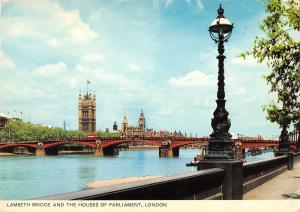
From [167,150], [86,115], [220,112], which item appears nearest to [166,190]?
[220,112]

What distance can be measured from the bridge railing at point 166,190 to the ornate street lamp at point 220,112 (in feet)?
1.96

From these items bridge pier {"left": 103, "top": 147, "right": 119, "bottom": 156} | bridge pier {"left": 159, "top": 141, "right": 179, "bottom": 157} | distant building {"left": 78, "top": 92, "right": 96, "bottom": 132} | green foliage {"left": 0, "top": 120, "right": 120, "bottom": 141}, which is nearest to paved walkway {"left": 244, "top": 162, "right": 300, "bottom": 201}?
green foliage {"left": 0, "top": 120, "right": 120, "bottom": 141}

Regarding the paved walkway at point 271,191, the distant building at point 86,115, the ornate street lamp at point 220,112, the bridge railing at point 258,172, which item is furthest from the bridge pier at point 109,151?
the ornate street lamp at point 220,112

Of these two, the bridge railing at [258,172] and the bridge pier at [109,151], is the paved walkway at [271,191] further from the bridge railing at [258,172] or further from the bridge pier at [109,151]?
the bridge pier at [109,151]

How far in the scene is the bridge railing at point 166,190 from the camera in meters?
5.02

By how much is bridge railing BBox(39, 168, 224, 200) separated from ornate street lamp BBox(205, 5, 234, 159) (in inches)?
23.5

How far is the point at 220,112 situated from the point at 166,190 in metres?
3.71

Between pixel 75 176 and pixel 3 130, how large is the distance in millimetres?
55356

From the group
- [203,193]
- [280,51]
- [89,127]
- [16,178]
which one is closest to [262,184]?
[280,51]

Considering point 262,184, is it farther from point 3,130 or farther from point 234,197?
point 3,130

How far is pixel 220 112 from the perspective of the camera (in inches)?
392

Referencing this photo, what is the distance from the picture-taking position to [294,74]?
10.2 m

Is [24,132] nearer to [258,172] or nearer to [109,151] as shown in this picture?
[109,151]

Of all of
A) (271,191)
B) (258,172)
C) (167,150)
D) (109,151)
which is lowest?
(109,151)
